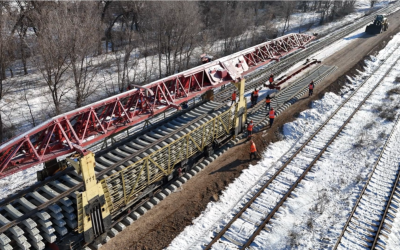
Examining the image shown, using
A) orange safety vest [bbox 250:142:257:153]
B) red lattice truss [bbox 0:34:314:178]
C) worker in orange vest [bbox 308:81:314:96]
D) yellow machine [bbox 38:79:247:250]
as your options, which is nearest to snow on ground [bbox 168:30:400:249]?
orange safety vest [bbox 250:142:257:153]

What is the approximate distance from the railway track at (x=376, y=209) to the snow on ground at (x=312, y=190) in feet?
1.13

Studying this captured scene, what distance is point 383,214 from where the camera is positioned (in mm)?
13211

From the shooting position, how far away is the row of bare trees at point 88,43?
19797mm

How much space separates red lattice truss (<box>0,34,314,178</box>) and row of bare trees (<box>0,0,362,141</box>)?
23.7 feet

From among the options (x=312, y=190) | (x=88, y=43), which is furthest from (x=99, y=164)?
(x=88, y=43)

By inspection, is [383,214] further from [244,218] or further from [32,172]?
[32,172]

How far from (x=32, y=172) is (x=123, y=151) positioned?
6.30 metres

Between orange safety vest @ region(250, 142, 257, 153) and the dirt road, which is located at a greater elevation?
orange safety vest @ region(250, 142, 257, 153)

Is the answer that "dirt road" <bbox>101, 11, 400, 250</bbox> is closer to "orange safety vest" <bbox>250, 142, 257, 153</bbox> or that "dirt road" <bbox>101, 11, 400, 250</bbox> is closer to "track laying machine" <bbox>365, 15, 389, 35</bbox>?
"orange safety vest" <bbox>250, 142, 257, 153</bbox>

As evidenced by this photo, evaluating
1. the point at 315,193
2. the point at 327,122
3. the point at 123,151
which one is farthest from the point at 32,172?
the point at 327,122

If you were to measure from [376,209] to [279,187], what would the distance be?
429cm

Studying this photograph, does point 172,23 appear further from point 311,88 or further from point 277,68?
point 311,88

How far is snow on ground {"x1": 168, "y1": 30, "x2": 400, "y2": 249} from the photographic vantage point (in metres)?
12.1

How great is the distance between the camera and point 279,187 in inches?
583
